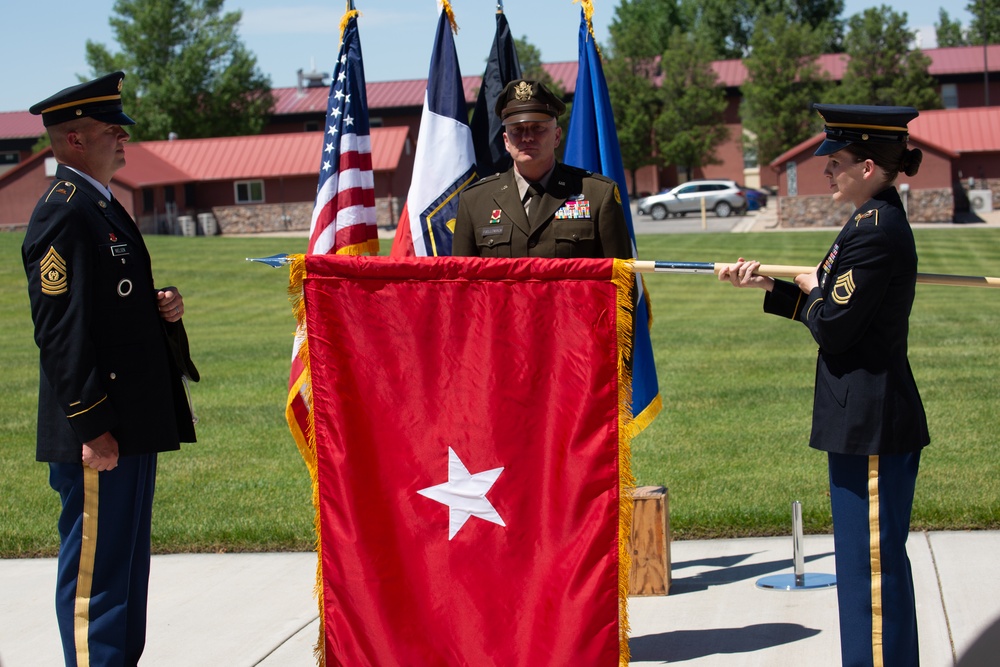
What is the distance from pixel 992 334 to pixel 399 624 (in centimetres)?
1195

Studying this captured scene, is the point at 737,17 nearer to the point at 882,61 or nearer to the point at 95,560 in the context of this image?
the point at 882,61

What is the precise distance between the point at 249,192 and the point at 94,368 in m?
53.3

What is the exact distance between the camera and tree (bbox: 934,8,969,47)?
96375mm

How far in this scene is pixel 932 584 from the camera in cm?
534

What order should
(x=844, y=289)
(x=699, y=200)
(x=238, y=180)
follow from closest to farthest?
1. (x=844, y=289)
2. (x=699, y=200)
3. (x=238, y=180)

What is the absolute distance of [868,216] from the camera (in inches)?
147

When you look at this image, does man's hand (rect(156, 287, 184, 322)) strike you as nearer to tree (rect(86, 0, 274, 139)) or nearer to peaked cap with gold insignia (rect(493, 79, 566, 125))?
peaked cap with gold insignia (rect(493, 79, 566, 125))

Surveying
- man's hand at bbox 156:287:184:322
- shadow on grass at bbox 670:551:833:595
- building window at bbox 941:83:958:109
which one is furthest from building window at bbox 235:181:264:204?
man's hand at bbox 156:287:184:322

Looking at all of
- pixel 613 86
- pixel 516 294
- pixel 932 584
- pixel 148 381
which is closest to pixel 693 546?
pixel 932 584

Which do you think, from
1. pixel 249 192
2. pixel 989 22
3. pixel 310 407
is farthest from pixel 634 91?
pixel 310 407

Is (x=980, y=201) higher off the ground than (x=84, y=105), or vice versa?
(x=84, y=105)

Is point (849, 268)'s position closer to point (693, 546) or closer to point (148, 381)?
point (148, 381)

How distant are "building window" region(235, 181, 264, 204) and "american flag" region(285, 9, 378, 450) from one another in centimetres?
5055

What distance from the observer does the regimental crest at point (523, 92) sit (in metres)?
4.67
